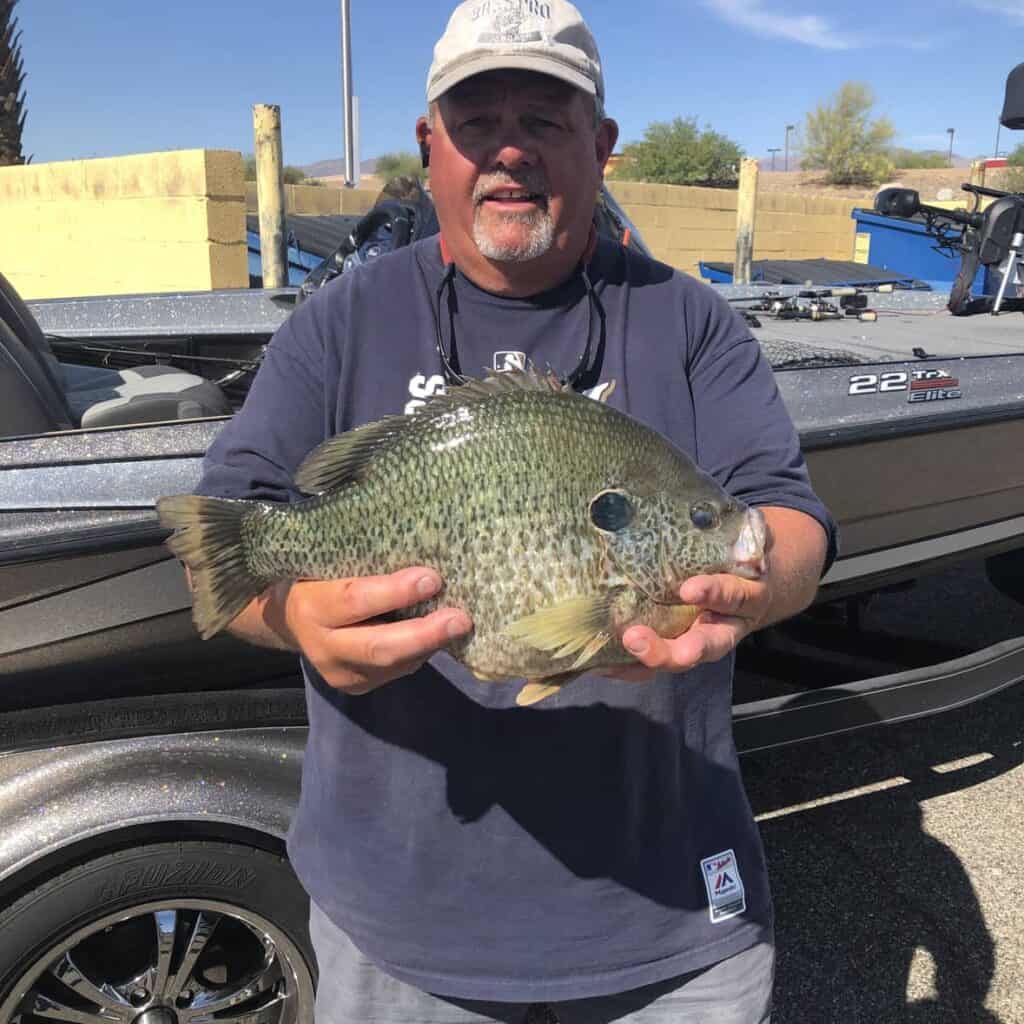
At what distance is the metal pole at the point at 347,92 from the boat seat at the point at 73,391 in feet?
50.2

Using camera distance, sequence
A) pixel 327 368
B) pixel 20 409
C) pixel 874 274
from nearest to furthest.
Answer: pixel 327 368 → pixel 20 409 → pixel 874 274

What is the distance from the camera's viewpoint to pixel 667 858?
A: 5.02 ft

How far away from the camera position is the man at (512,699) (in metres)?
1.45

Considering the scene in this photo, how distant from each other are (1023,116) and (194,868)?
4.38 metres

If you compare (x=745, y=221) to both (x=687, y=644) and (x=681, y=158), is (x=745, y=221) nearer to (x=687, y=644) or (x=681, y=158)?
(x=687, y=644)

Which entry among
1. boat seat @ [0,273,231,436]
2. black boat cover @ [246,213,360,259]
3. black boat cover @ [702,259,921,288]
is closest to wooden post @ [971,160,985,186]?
black boat cover @ [702,259,921,288]

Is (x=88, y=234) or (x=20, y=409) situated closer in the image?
(x=20, y=409)

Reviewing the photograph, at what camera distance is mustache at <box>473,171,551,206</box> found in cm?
144

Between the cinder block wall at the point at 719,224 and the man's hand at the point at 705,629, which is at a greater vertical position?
the cinder block wall at the point at 719,224

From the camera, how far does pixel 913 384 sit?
125 inches

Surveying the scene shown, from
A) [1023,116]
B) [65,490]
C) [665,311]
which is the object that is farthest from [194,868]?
[1023,116]

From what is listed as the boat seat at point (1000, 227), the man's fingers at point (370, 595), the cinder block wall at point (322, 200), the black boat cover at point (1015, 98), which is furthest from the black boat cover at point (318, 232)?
the man's fingers at point (370, 595)

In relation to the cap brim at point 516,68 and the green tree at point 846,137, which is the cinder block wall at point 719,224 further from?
the green tree at point 846,137

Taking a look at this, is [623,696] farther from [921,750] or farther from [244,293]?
[244,293]
